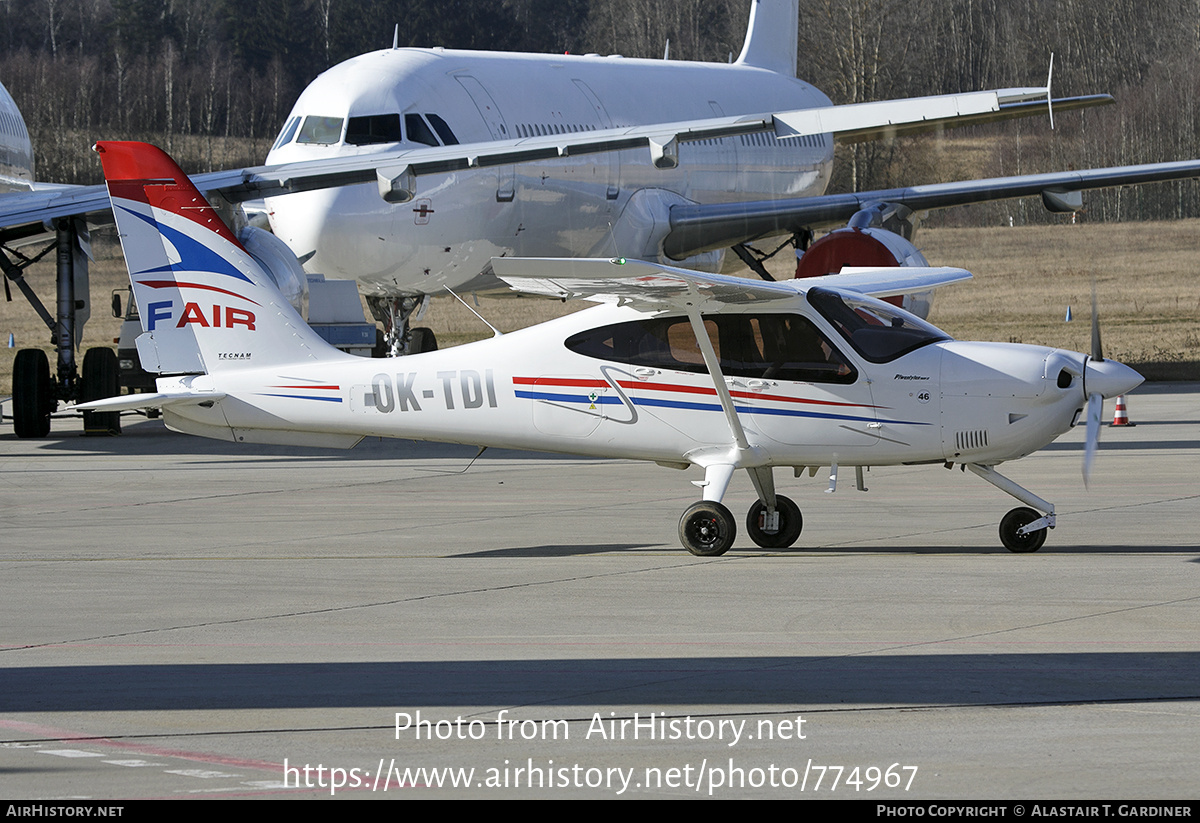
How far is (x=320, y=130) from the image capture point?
22.3 meters

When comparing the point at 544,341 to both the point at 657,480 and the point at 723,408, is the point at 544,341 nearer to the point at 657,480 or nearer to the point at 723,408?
the point at 723,408

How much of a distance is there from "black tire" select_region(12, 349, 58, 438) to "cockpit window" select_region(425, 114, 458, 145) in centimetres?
586

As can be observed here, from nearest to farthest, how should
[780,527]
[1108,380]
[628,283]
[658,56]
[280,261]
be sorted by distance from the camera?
1. [1108,380]
2. [628,283]
3. [780,527]
4. [280,261]
5. [658,56]

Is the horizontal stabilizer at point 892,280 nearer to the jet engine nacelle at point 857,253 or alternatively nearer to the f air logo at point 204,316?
the f air logo at point 204,316

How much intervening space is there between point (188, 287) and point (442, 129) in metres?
10.3

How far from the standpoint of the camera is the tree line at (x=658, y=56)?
250 ft

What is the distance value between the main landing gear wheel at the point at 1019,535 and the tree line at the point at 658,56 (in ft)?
199

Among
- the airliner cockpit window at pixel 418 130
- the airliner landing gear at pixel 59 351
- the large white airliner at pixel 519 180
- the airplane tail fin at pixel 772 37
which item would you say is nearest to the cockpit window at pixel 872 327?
the large white airliner at pixel 519 180

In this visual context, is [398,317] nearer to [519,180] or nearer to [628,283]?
[519,180]

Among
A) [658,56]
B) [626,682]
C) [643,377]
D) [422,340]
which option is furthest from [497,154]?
[658,56]

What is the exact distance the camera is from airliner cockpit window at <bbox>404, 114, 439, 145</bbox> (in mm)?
22125

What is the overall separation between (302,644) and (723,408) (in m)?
4.11

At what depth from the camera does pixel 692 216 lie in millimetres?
26391

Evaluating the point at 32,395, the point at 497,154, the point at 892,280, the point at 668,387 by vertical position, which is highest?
the point at 497,154
